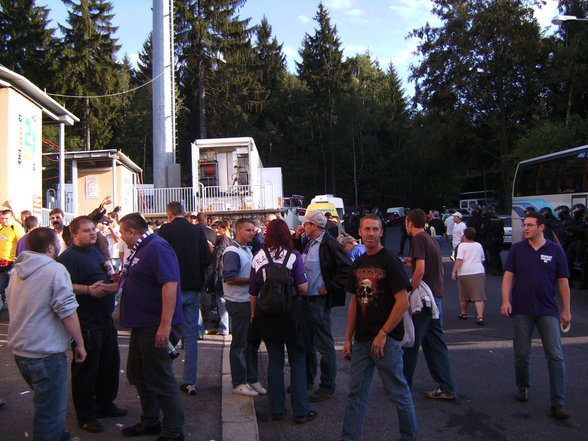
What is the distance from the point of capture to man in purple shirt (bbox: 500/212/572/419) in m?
4.79

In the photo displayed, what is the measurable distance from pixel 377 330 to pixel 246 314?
6.50 feet

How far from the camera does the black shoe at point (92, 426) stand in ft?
14.5

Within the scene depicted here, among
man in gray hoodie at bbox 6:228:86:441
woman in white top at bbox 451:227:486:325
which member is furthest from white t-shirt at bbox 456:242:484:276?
man in gray hoodie at bbox 6:228:86:441

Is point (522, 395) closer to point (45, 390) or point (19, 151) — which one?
point (45, 390)

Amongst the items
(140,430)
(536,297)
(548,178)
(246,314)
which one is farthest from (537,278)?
(548,178)

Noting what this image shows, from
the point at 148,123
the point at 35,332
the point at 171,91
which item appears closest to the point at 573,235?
the point at 35,332

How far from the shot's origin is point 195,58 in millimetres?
37531

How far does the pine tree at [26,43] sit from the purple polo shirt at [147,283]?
38.1m

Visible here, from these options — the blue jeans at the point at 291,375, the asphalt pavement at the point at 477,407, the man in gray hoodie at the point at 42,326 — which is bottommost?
the asphalt pavement at the point at 477,407

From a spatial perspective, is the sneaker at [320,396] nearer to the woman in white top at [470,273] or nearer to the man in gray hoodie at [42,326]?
the man in gray hoodie at [42,326]

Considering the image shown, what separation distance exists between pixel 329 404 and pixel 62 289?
9.28ft

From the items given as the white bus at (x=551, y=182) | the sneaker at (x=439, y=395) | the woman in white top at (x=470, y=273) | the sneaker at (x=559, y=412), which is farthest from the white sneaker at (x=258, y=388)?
the white bus at (x=551, y=182)

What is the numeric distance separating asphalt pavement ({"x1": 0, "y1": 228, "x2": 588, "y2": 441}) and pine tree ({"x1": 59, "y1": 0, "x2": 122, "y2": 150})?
34886 mm

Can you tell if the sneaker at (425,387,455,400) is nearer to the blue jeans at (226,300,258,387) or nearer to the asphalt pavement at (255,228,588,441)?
the asphalt pavement at (255,228,588,441)
